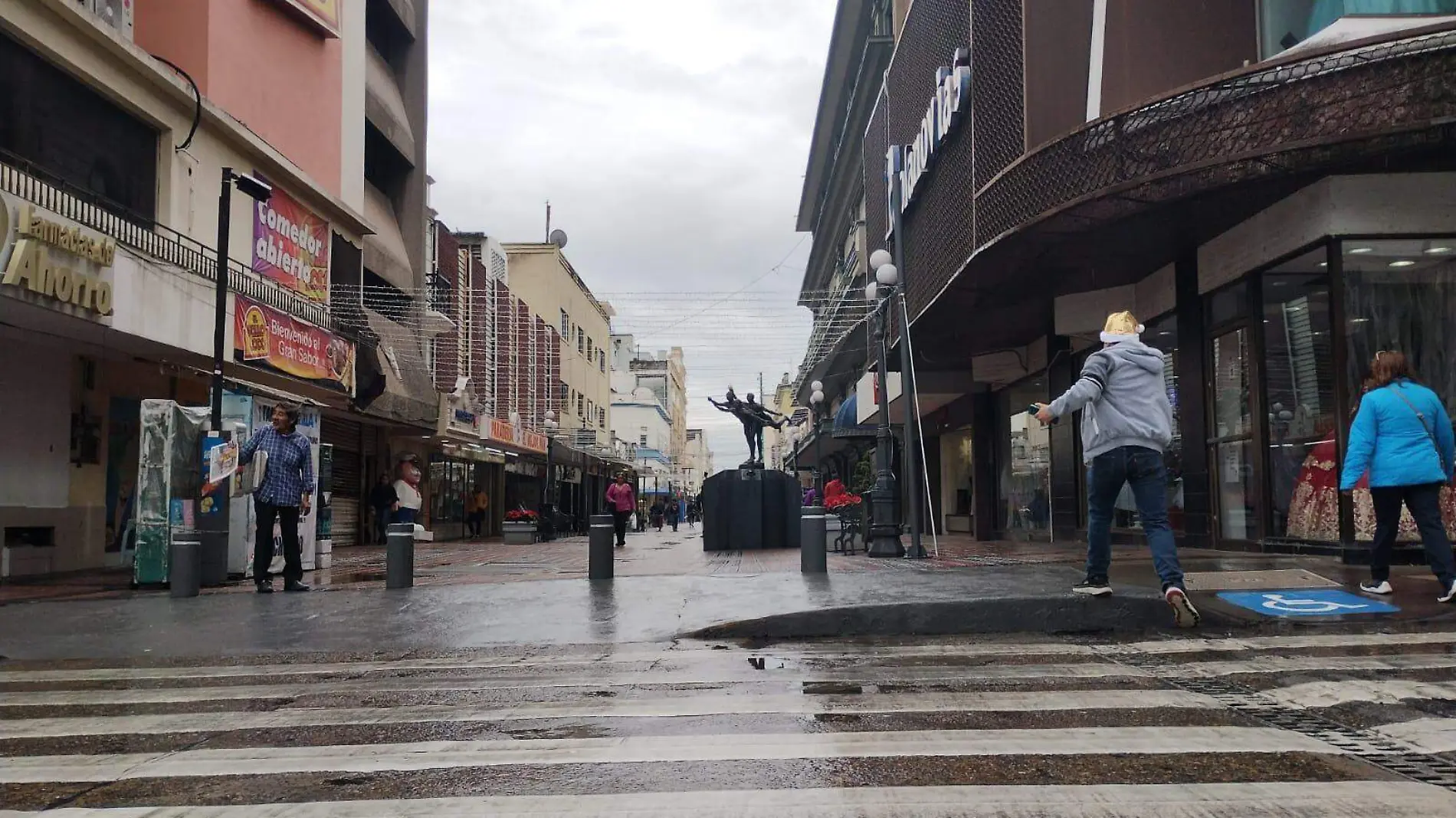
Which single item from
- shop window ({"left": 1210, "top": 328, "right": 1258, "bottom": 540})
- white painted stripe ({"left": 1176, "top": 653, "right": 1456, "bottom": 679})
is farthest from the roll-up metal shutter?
white painted stripe ({"left": 1176, "top": 653, "right": 1456, "bottom": 679})

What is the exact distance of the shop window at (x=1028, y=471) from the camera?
63.9 feet

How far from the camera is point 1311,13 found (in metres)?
11.1

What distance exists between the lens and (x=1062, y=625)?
677 centimetres

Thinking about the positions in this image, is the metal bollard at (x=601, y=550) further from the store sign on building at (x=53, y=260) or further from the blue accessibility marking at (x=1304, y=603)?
the store sign on building at (x=53, y=260)

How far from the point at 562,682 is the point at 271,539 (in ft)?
19.9

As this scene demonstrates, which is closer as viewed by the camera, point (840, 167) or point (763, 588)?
point (763, 588)

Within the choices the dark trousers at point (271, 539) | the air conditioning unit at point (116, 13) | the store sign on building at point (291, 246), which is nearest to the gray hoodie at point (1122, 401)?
the dark trousers at point (271, 539)

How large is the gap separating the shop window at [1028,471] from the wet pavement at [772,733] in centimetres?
→ 1357

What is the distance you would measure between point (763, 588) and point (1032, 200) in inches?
229

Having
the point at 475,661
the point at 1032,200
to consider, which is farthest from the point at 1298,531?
the point at 475,661

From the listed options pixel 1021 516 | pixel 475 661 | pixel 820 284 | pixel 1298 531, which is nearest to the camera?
pixel 475 661

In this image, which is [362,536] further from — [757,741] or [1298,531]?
[757,741]

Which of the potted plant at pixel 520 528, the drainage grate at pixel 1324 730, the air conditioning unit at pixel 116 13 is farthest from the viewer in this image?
the potted plant at pixel 520 528

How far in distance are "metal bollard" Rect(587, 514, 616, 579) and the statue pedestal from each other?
327 inches
